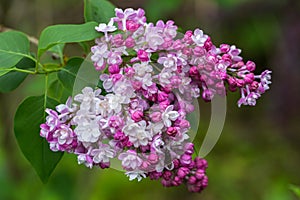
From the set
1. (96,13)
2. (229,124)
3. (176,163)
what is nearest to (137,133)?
(176,163)

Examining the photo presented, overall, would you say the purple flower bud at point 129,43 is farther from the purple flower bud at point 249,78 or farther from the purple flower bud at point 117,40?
the purple flower bud at point 249,78

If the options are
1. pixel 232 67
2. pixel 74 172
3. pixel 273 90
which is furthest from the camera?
pixel 273 90

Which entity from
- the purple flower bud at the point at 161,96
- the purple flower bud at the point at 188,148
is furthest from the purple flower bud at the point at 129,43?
the purple flower bud at the point at 188,148

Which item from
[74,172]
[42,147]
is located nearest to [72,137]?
[42,147]

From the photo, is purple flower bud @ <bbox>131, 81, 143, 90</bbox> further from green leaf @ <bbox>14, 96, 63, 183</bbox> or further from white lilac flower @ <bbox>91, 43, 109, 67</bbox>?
green leaf @ <bbox>14, 96, 63, 183</bbox>

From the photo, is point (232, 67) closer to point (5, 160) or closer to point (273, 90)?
point (5, 160)

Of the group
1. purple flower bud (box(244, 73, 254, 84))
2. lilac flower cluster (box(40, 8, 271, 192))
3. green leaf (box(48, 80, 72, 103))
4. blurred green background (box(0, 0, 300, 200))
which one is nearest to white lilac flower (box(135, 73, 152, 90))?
lilac flower cluster (box(40, 8, 271, 192))
